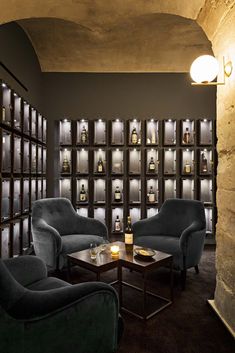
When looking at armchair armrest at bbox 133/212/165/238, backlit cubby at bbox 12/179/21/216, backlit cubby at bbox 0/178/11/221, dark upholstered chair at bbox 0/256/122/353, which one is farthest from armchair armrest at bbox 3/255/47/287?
armchair armrest at bbox 133/212/165/238

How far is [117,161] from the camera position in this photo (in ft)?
16.0

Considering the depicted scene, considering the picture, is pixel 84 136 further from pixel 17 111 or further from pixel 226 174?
pixel 226 174

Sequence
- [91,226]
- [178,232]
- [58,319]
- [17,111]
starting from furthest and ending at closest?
[91,226] < [178,232] < [17,111] < [58,319]

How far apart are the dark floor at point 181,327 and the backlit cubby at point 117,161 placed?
7.08ft

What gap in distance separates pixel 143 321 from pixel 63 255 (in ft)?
3.83

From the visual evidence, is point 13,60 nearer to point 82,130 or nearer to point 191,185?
point 82,130

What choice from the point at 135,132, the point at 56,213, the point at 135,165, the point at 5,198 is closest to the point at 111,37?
the point at 135,132

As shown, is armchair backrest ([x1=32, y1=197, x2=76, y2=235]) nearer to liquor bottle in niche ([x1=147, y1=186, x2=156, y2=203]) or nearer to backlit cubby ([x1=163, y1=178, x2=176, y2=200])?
liquor bottle in niche ([x1=147, y1=186, x2=156, y2=203])

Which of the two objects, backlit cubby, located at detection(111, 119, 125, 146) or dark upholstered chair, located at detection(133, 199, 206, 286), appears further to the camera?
backlit cubby, located at detection(111, 119, 125, 146)

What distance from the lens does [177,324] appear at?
2.25 metres

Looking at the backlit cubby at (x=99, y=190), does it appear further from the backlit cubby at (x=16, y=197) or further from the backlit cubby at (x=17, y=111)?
the backlit cubby at (x=17, y=111)

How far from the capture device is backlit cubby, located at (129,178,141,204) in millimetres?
4887

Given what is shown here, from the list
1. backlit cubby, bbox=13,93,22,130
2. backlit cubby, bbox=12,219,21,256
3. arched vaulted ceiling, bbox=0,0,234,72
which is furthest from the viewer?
backlit cubby, bbox=12,219,21,256

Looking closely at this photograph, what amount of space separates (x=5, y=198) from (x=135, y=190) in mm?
2443
